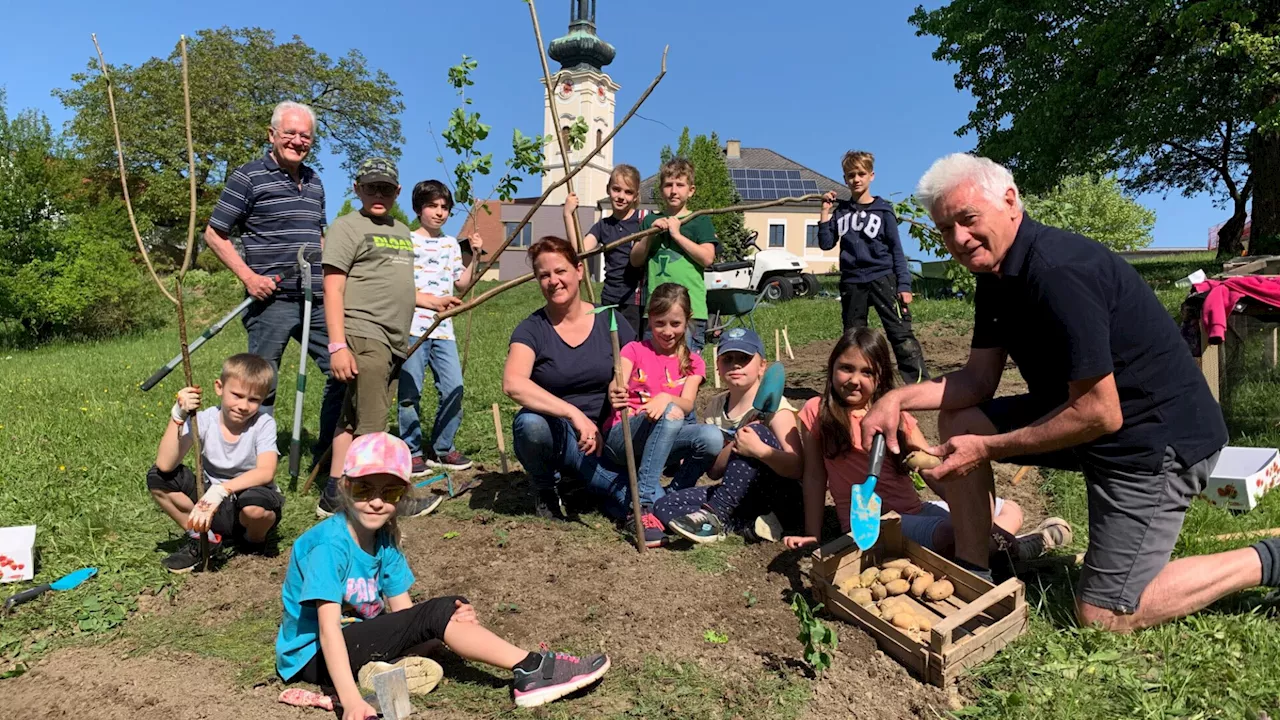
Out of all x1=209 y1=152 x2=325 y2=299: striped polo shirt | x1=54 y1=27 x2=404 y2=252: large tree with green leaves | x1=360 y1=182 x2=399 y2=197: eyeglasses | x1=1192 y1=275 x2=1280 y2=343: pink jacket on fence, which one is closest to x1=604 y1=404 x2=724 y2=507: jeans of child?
x1=360 y1=182 x2=399 y2=197: eyeglasses

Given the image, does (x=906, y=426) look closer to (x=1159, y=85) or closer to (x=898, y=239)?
(x=898, y=239)

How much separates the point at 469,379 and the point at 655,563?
18.1 ft

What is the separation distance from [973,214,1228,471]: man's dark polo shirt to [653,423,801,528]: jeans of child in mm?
1416

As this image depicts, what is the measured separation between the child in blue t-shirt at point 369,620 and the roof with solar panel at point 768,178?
41.4m

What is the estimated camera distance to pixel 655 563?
11.1 ft

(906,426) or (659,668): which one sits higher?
(906,426)

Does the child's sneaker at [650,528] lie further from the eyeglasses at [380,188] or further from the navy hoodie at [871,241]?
the navy hoodie at [871,241]

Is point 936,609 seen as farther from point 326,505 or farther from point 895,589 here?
point 326,505

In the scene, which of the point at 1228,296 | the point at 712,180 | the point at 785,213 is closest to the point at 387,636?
the point at 1228,296

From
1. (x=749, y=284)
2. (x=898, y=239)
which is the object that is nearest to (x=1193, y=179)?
(x=749, y=284)

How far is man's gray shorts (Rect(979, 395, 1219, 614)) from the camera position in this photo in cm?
249

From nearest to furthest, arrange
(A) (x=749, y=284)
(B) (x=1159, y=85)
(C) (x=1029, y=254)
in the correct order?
(C) (x=1029, y=254), (B) (x=1159, y=85), (A) (x=749, y=284)

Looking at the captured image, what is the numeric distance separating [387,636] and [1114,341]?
241 cm

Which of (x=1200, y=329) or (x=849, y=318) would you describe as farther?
(x=849, y=318)
